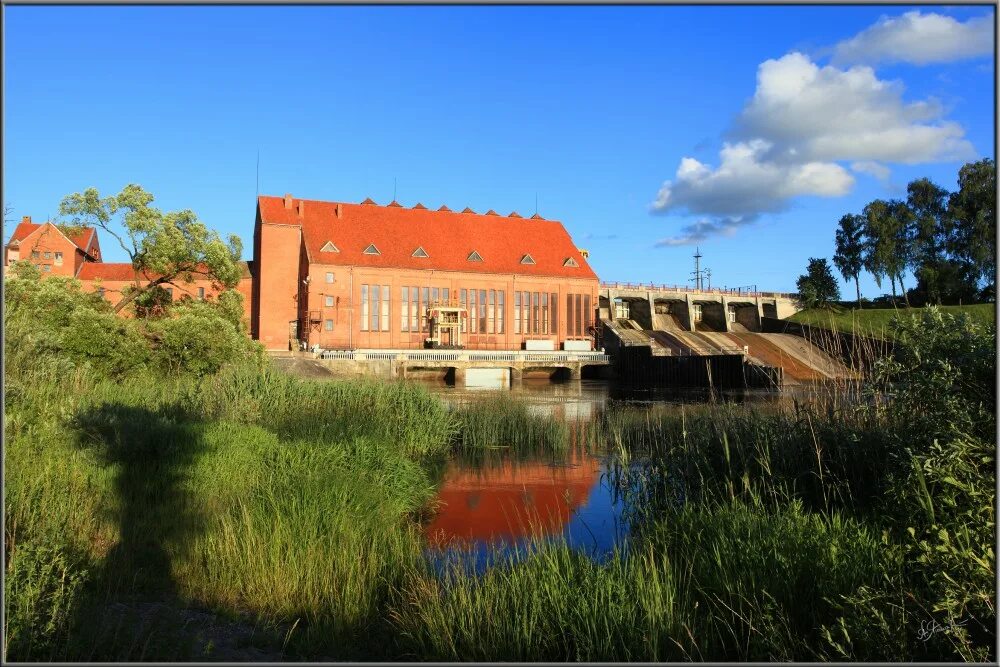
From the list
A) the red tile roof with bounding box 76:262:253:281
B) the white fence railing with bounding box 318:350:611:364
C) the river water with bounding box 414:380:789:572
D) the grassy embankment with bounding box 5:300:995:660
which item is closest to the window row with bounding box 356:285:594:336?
the white fence railing with bounding box 318:350:611:364

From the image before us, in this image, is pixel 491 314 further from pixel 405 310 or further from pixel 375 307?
pixel 375 307

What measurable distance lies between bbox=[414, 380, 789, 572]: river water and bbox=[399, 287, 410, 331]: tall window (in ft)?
131

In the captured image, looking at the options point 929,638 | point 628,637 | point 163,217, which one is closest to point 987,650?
point 929,638

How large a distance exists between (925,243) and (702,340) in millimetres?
26362

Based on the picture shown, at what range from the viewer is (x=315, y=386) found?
54.5ft

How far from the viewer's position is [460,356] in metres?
49.9

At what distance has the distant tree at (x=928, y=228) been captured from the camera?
64.2 m

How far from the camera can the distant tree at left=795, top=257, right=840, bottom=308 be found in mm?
73438

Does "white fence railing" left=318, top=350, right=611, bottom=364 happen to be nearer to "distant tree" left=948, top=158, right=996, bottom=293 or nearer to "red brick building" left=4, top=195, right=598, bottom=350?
"red brick building" left=4, top=195, right=598, bottom=350

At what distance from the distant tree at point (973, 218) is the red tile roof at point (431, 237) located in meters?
32.8

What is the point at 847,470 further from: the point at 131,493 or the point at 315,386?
the point at 315,386

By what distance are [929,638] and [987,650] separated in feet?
1.02

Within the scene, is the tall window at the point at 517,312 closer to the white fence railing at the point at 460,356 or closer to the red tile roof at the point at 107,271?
the white fence railing at the point at 460,356

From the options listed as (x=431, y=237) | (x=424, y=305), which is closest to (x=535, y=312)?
(x=424, y=305)
